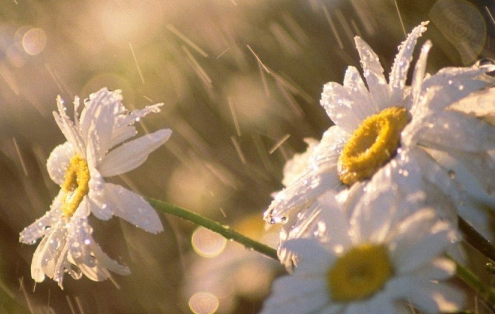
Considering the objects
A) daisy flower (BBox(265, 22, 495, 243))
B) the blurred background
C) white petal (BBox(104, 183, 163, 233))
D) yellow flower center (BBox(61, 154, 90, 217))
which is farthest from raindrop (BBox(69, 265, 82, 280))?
the blurred background

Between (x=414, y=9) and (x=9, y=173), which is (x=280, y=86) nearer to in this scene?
(x=414, y=9)

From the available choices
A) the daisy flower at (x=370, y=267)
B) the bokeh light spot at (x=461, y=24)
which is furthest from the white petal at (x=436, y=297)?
the bokeh light spot at (x=461, y=24)

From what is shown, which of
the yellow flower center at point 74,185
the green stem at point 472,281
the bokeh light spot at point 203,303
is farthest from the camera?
the bokeh light spot at point 203,303

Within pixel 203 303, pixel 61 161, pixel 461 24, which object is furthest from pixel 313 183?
pixel 461 24

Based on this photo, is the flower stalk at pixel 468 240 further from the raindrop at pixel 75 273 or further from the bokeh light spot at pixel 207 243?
the bokeh light spot at pixel 207 243

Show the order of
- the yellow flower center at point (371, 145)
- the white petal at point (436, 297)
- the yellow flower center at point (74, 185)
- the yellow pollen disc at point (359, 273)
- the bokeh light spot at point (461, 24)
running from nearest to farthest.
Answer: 1. the white petal at point (436, 297)
2. the yellow pollen disc at point (359, 273)
3. the yellow flower center at point (371, 145)
4. the yellow flower center at point (74, 185)
5. the bokeh light spot at point (461, 24)

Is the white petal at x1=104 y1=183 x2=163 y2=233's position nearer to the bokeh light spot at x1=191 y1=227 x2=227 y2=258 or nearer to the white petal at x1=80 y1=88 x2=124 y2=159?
the white petal at x1=80 y1=88 x2=124 y2=159

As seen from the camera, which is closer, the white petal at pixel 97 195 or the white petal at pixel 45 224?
the white petal at pixel 97 195

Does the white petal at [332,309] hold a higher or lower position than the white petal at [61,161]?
lower
